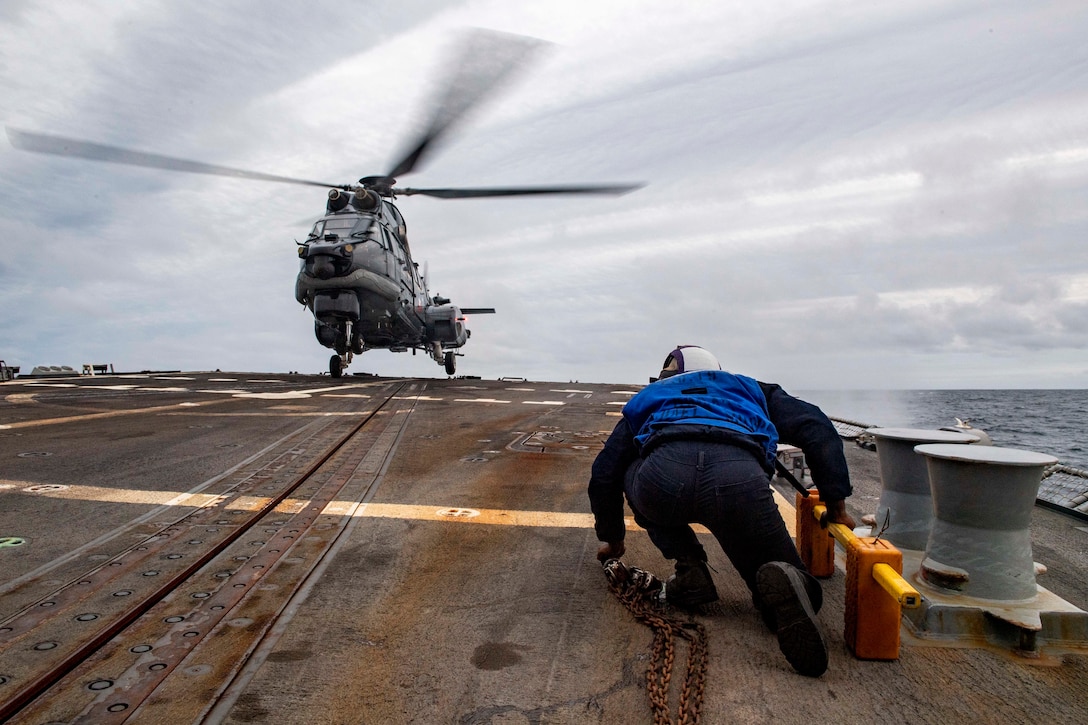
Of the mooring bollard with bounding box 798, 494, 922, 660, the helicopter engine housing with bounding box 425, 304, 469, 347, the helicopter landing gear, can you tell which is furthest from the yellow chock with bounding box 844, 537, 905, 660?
the helicopter engine housing with bounding box 425, 304, 469, 347

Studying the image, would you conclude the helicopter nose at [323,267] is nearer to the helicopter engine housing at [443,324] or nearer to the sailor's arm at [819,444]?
the helicopter engine housing at [443,324]

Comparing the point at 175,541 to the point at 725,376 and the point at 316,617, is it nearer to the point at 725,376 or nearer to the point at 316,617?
the point at 316,617

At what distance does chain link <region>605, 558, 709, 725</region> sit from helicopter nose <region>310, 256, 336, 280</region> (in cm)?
1629

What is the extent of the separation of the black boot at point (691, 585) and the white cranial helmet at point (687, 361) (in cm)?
100

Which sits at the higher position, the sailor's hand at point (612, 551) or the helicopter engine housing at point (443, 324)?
the helicopter engine housing at point (443, 324)

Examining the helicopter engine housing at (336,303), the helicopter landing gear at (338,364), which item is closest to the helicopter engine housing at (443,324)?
the helicopter landing gear at (338,364)

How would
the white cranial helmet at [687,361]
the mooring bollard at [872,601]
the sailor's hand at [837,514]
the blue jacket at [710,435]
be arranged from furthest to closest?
the white cranial helmet at [687,361], the sailor's hand at [837,514], the blue jacket at [710,435], the mooring bollard at [872,601]

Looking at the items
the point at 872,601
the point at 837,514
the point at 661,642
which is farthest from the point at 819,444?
the point at 661,642

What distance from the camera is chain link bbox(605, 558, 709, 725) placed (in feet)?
7.86

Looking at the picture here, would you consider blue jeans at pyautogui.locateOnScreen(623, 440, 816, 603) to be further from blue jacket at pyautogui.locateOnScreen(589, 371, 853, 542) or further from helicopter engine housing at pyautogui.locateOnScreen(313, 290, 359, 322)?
helicopter engine housing at pyautogui.locateOnScreen(313, 290, 359, 322)

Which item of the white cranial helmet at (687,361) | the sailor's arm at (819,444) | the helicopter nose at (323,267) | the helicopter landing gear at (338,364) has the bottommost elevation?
the sailor's arm at (819,444)

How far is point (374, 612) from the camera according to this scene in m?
3.29

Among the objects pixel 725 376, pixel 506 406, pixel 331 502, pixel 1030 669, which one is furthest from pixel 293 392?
pixel 1030 669

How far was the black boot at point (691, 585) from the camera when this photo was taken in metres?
3.28
